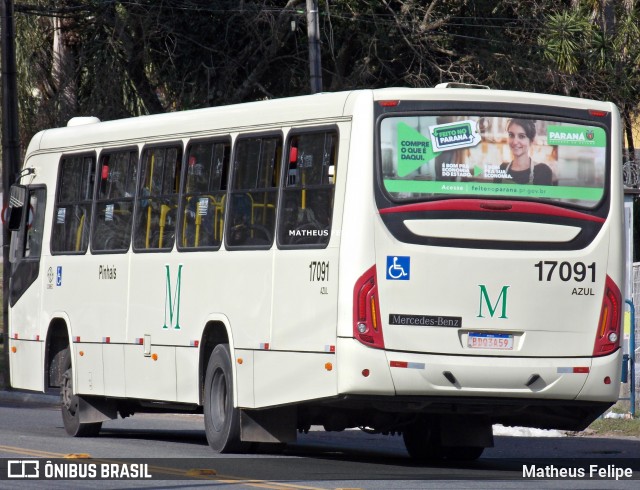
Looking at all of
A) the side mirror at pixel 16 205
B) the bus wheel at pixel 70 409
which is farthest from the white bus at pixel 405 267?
the side mirror at pixel 16 205

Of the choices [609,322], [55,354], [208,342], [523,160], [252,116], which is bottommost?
[55,354]

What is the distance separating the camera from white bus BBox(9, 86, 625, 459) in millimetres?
11711

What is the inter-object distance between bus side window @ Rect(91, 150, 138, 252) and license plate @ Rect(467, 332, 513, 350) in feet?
15.9

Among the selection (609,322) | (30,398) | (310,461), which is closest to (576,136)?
(609,322)

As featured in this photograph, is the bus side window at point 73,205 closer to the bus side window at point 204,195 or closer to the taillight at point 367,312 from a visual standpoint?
the bus side window at point 204,195

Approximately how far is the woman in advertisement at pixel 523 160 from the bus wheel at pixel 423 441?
271cm

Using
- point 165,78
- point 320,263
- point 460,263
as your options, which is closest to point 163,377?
point 320,263

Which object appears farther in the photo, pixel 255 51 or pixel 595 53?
pixel 595 53

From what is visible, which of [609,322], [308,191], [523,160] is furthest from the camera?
[308,191]

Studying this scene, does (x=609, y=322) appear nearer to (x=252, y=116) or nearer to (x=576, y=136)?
(x=576, y=136)

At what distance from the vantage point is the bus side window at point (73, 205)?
644 inches

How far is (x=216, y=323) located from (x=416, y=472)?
260 centimetres

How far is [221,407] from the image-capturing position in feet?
44.9

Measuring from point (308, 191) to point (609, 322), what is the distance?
271cm
